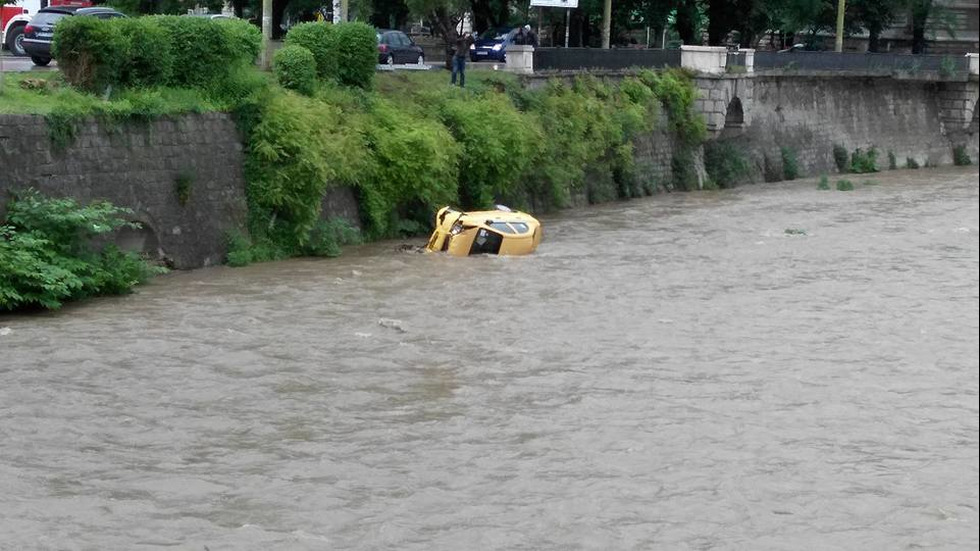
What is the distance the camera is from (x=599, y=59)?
3988 centimetres

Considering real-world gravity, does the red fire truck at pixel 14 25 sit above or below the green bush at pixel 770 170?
above

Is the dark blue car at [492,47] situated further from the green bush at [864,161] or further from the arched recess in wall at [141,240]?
the arched recess in wall at [141,240]

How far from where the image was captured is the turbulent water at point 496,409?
43.2ft

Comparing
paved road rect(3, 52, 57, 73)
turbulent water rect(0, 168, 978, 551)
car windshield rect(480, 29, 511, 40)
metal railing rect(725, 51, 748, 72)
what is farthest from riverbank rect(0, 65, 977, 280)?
car windshield rect(480, 29, 511, 40)

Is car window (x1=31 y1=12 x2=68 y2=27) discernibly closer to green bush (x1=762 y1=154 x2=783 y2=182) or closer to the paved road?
the paved road

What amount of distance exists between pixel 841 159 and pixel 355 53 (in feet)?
84.1

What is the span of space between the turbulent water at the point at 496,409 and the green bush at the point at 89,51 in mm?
3568

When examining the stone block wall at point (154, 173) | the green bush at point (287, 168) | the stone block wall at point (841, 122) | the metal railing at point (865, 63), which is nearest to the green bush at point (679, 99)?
the stone block wall at point (841, 122)

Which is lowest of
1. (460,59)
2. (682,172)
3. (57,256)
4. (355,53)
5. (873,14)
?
(682,172)

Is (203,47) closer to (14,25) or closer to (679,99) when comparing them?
(14,25)

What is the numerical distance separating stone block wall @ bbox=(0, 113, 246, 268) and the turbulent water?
2.80 ft

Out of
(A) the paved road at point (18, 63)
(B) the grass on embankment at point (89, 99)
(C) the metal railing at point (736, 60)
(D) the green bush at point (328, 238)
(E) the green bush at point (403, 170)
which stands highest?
(C) the metal railing at point (736, 60)

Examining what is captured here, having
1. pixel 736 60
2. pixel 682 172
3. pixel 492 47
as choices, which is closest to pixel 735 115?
pixel 736 60

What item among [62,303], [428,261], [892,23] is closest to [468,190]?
[428,261]
